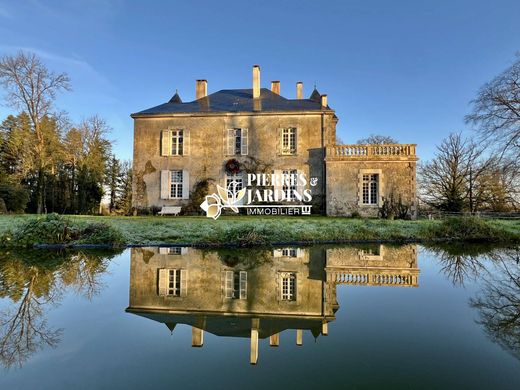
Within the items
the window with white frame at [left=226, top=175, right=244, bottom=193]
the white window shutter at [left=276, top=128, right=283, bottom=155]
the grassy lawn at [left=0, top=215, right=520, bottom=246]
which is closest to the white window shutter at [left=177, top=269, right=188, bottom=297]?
the grassy lawn at [left=0, top=215, right=520, bottom=246]

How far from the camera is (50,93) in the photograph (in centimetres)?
2011

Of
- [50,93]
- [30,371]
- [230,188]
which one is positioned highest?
[50,93]

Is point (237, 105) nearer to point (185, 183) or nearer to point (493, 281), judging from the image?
point (185, 183)

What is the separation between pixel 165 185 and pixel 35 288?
14.2m

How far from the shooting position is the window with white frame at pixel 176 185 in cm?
1859

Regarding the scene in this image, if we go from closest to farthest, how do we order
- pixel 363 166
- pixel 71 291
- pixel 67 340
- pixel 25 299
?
pixel 67 340 < pixel 25 299 < pixel 71 291 < pixel 363 166

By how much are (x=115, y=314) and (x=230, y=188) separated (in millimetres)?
14845

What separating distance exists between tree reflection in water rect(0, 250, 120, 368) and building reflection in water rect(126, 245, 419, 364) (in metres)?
0.79

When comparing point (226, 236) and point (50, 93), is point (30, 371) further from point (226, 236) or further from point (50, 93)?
point (50, 93)

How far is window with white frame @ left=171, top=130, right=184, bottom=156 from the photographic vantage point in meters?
18.8

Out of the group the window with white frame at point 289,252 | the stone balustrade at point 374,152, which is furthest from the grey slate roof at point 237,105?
the window with white frame at point 289,252

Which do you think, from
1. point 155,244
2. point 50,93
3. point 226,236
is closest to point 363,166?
point 226,236

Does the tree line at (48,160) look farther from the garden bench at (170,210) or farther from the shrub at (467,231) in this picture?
the shrub at (467,231)

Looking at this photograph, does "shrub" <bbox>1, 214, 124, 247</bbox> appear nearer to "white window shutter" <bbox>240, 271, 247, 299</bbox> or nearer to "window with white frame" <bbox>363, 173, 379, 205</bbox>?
"white window shutter" <bbox>240, 271, 247, 299</bbox>
